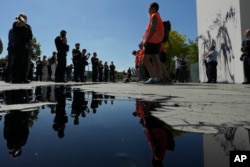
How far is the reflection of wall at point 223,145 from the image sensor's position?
88 centimetres

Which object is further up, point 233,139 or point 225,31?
point 225,31

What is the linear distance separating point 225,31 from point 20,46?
8138 mm

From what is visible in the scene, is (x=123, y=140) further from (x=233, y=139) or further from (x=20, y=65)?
(x=20, y=65)

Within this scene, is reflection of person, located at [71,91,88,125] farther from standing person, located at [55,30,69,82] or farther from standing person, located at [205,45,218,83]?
→ standing person, located at [205,45,218,83]

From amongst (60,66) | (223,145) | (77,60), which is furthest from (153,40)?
(77,60)

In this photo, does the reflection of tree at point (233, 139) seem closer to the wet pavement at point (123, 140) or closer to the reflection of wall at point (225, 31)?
the wet pavement at point (123, 140)

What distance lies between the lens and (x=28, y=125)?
144 cm

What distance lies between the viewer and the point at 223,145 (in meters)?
1.06

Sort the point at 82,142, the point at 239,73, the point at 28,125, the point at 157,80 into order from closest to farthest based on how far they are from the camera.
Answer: the point at 82,142 < the point at 28,125 < the point at 157,80 < the point at 239,73

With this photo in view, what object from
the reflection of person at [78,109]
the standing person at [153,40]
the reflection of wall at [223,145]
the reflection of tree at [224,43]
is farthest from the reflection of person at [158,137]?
the reflection of tree at [224,43]

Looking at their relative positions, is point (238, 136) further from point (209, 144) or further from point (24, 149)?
point (24, 149)

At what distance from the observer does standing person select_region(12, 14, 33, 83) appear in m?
6.83

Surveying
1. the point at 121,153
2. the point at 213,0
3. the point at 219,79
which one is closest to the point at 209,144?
the point at 121,153

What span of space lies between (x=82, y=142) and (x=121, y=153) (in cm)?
22
